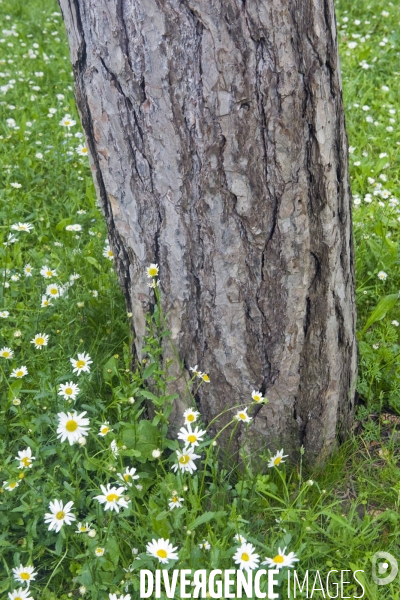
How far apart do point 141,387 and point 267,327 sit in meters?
0.56

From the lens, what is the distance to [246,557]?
1.75 m

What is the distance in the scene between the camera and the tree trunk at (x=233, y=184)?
64.2 inches

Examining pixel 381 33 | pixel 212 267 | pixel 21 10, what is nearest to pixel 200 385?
pixel 212 267

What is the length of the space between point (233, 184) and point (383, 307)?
127cm

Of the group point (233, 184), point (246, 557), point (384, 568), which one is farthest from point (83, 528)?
point (233, 184)

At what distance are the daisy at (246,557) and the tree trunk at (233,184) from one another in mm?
500

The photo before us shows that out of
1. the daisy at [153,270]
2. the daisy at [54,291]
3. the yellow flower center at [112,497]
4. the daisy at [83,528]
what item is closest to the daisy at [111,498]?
the yellow flower center at [112,497]

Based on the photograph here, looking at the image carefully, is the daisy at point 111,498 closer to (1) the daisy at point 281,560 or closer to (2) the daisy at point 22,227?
(1) the daisy at point 281,560

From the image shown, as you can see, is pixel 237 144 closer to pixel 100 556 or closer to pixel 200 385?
pixel 200 385

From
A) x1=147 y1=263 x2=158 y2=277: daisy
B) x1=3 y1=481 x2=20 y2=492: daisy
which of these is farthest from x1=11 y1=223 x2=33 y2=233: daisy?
x1=3 y1=481 x2=20 y2=492: daisy

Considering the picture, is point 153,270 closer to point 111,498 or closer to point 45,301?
point 111,498

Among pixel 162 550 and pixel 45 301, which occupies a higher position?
pixel 45 301

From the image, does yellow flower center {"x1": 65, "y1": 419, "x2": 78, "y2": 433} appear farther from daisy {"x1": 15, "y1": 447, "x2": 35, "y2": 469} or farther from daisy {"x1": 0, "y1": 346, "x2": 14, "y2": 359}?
daisy {"x1": 0, "y1": 346, "x2": 14, "y2": 359}

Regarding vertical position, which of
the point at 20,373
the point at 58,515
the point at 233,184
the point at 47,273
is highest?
the point at 47,273
